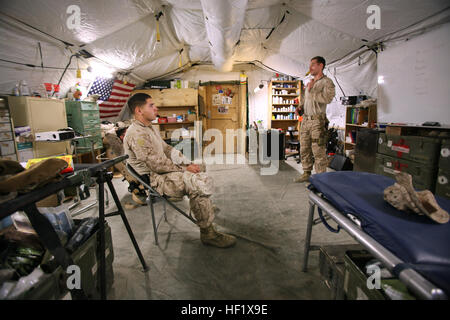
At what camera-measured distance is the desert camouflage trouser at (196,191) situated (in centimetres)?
173

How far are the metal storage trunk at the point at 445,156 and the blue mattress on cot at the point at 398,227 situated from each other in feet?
5.25

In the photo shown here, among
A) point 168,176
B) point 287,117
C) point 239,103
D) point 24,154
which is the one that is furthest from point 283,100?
point 24,154

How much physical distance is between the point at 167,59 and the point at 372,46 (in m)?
4.04

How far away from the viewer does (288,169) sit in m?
4.36

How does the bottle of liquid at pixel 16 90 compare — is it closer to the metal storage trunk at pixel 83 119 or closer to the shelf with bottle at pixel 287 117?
the metal storage trunk at pixel 83 119

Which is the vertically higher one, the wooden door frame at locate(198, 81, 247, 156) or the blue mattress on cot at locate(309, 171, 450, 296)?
the wooden door frame at locate(198, 81, 247, 156)

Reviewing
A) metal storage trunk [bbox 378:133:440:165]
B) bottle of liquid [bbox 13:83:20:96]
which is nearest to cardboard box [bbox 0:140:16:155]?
bottle of liquid [bbox 13:83:20:96]

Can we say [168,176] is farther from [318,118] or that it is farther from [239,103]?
[239,103]

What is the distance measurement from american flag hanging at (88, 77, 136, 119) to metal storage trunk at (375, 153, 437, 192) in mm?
5195

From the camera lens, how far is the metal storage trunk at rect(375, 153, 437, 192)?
231 cm

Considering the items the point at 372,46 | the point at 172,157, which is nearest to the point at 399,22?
the point at 372,46

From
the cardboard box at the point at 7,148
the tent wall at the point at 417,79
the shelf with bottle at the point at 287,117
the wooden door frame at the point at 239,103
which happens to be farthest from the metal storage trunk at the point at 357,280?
the shelf with bottle at the point at 287,117

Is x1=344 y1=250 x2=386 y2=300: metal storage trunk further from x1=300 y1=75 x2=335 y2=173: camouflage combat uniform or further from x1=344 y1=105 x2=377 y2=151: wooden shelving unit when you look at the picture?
x1=344 y1=105 x2=377 y2=151: wooden shelving unit
